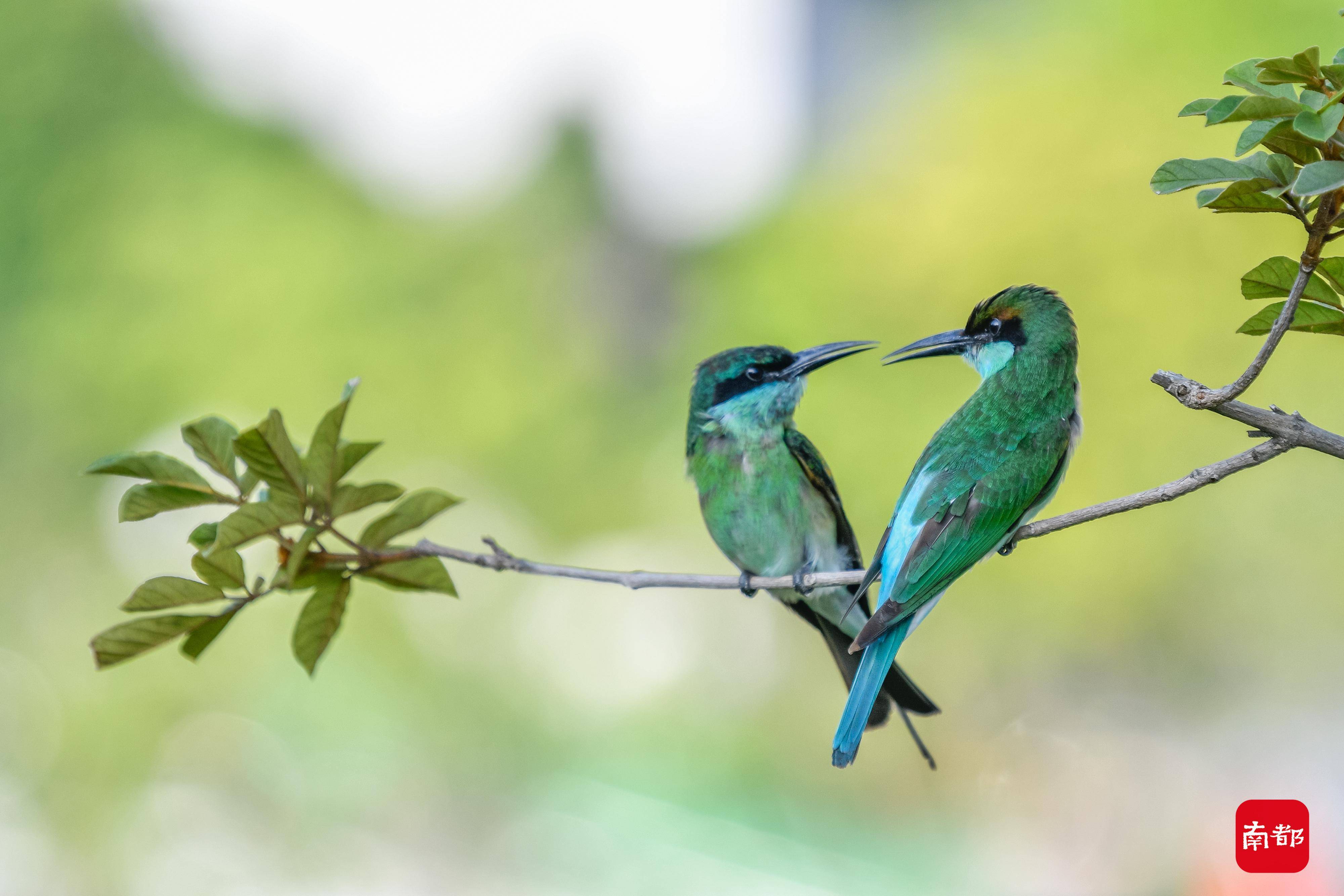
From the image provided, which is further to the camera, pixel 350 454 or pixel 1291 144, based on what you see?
pixel 350 454

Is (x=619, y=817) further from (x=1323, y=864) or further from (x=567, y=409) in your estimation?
(x=1323, y=864)

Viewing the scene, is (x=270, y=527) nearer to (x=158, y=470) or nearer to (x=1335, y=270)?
(x=158, y=470)

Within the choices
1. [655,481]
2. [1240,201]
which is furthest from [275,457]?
[655,481]

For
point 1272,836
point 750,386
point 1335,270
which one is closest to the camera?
point 1335,270

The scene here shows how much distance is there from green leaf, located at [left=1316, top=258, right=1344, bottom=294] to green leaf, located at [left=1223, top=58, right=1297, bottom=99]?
0.16 meters

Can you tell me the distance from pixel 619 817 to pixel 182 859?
222 centimetres

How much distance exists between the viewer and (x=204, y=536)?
3.89 ft

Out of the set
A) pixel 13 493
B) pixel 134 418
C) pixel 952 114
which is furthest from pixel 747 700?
pixel 13 493

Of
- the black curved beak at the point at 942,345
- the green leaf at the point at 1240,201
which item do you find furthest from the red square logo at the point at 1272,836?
the green leaf at the point at 1240,201

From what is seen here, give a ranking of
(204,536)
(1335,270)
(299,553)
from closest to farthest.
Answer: (1335,270), (299,553), (204,536)

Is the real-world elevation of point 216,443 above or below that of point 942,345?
below

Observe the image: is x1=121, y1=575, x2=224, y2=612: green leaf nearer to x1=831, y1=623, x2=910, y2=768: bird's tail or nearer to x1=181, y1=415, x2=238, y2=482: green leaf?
x1=181, y1=415, x2=238, y2=482: green leaf

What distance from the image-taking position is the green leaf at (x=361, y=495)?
1.16 m

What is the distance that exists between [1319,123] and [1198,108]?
0.11 meters
